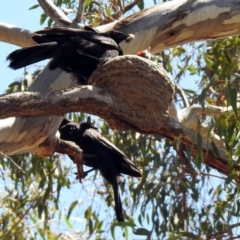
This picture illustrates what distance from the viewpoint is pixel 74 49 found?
11.5 feet

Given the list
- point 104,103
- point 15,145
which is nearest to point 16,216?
point 15,145

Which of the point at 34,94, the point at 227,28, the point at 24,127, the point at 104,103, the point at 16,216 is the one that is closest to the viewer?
the point at 34,94

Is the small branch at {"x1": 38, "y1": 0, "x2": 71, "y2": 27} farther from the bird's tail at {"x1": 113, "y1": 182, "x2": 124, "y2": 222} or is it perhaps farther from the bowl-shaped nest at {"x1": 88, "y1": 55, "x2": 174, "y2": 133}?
the bird's tail at {"x1": 113, "y1": 182, "x2": 124, "y2": 222}

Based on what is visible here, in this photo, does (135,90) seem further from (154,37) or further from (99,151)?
(99,151)

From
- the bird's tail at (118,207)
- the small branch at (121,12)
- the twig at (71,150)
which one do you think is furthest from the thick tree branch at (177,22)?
the small branch at (121,12)

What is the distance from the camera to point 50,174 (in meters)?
5.23

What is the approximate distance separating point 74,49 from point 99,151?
1.96ft

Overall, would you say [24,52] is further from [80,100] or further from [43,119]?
[80,100]

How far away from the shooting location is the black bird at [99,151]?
3791 mm

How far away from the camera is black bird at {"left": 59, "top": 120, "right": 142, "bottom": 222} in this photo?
12.4 feet

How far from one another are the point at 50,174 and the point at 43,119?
77.0 inches

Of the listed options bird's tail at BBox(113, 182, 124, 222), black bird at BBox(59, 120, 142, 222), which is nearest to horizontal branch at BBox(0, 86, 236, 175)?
black bird at BBox(59, 120, 142, 222)

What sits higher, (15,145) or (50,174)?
(50,174)

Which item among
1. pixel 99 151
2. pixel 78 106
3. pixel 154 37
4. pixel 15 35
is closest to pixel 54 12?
pixel 15 35
